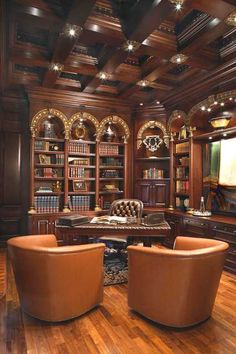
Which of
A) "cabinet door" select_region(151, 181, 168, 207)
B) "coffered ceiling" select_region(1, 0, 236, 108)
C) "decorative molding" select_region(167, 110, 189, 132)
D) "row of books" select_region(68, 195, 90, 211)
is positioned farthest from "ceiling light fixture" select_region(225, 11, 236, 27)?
"row of books" select_region(68, 195, 90, 211)

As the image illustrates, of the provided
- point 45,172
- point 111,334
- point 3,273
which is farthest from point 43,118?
point 111,334

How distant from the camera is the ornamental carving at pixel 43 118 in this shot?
4.87 meters

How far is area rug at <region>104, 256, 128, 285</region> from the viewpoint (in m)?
3.38

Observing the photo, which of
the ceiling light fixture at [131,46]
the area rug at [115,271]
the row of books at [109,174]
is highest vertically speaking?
the ceiling light fixture at [131,46]

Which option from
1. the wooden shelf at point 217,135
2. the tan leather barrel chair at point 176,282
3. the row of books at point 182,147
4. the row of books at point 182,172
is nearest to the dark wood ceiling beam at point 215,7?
the wooden shelf at point 217,135

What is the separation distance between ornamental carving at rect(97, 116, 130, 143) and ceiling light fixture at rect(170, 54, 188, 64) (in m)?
2.14

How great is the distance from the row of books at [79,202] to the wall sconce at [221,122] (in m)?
2.85

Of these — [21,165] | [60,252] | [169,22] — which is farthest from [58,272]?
[21,165]

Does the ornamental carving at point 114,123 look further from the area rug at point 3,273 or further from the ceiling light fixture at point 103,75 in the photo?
the area rug at point 3,273

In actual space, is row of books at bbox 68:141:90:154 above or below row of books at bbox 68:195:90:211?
above

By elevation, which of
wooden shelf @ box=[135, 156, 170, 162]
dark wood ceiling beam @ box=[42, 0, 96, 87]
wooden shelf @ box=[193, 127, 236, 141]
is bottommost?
wooden shelf @ box=[135, 156, 170, 162]

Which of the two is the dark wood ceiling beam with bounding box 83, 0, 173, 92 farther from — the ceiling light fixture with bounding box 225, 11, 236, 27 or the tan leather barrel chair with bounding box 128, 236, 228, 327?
the tan leather barrel chair with bounding box 128, 236, 228, 327

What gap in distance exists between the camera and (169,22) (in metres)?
3.10

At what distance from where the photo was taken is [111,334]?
7.26 feet
